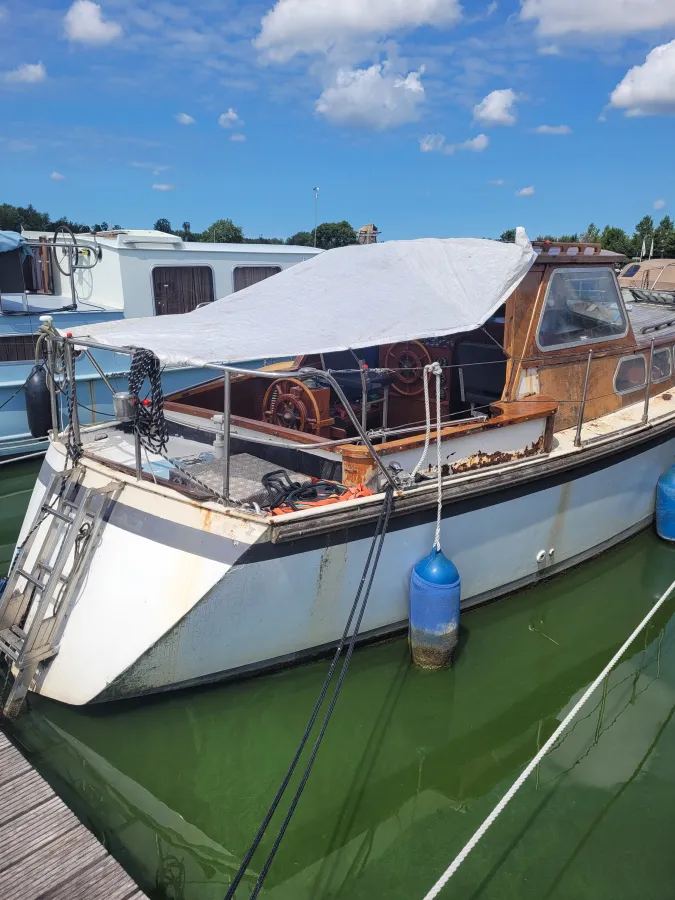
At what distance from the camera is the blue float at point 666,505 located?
21.2ft

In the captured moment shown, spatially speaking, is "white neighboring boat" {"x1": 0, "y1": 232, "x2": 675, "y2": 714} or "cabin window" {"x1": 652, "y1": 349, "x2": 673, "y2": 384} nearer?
"white neighboring boat" {"x1": 0, "y1": 232, "x2": 675, "y2": 714}

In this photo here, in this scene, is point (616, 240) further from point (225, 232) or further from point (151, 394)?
point (151, 394)

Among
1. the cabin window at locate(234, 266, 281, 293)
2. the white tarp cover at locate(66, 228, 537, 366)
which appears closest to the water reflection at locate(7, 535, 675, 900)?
the white tarp cover at locate(66, 228, 537, 366)

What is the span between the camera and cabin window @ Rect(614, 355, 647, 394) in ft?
20.9

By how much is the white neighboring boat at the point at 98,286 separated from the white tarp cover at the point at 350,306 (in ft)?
14.9

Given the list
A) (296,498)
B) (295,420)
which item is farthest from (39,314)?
(296,498)

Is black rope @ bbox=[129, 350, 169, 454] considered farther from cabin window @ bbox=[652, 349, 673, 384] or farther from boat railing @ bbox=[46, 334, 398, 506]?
cabin window @ bbox=[652, 349, 673, 384]

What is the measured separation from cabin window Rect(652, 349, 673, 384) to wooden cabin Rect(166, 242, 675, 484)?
169mm

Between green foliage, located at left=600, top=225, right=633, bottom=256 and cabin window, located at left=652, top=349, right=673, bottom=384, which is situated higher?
green foliage, located at left=600, top=225, right=633, bottom=256

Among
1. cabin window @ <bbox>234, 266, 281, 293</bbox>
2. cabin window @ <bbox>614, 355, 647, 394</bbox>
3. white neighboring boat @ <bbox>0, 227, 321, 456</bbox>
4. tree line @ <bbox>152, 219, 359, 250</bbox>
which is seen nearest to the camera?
cabin window @ <bbox>614, 355, 647, 394</bbox>

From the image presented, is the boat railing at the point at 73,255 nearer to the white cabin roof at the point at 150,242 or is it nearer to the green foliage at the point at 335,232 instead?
the white cabin roof at the point at 150,242

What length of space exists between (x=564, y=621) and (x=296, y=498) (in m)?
2.62

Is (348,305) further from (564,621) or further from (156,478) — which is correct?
(564,621)

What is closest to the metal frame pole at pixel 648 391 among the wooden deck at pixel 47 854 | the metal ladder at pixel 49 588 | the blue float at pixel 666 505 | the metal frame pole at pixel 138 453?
the blue float at pixel 666 505
